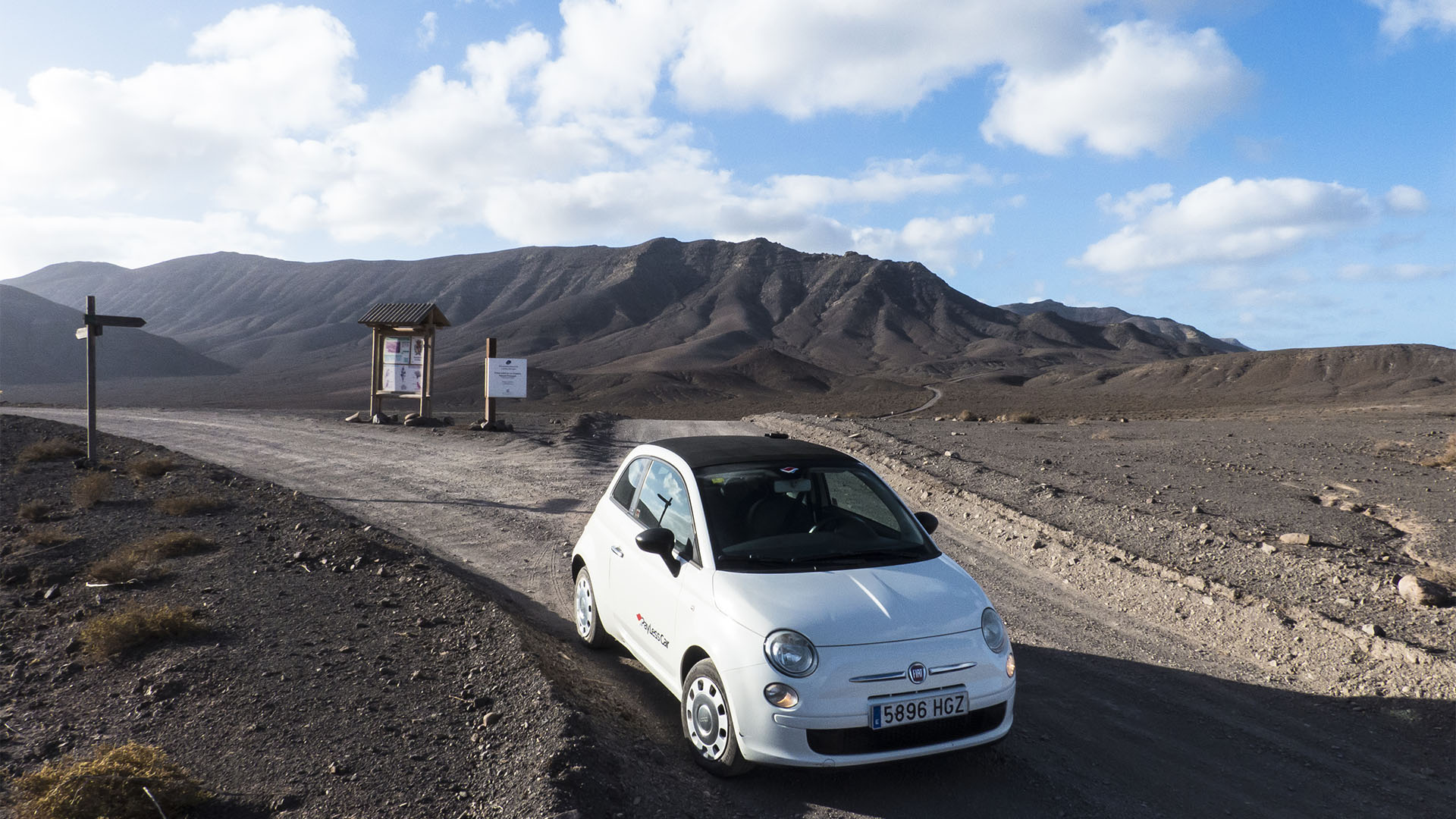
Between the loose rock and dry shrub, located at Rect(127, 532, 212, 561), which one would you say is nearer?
the loose rock

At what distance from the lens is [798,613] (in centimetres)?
406

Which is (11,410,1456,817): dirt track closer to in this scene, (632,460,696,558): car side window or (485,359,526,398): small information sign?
(632,460,696,558): car side window

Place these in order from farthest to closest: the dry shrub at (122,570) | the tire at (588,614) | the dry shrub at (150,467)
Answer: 1. the dry shrub at (150,467)
2. the dry shrub at (122,570)
3. the tire at (588,614)

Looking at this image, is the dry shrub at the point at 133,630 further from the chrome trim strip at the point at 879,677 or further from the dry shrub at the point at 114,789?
the chrome trim strip at the point at 879,677

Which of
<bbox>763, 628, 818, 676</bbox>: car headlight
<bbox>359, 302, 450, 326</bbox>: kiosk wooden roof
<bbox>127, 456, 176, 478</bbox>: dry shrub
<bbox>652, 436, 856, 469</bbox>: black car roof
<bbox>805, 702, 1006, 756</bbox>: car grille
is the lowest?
<bbox>127, 456, 176, 478</bbox>: dry shrub

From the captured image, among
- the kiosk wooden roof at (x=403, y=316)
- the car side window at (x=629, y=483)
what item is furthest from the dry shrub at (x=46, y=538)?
the kiosk wooden roof at (x=403, y=316)

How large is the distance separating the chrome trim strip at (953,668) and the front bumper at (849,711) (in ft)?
0.04

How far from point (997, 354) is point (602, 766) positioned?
462ft

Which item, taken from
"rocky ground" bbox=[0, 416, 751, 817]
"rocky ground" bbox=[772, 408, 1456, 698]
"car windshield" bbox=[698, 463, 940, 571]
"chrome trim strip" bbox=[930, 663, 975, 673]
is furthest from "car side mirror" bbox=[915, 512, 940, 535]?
"rocky ground" bbox=[772, 408, 1456, 698]

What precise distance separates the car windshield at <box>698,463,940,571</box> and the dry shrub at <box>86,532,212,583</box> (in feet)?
19.3

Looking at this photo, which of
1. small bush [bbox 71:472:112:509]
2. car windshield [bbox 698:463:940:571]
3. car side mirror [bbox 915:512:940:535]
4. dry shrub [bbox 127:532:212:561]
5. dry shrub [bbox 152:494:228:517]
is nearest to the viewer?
car windshield [bbox 698:463:940:571]

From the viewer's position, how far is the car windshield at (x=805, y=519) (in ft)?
15.3

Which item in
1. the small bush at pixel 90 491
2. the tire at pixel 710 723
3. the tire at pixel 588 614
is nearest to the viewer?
the tire at pixel 710 723

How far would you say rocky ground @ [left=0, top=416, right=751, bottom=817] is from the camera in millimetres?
3957
